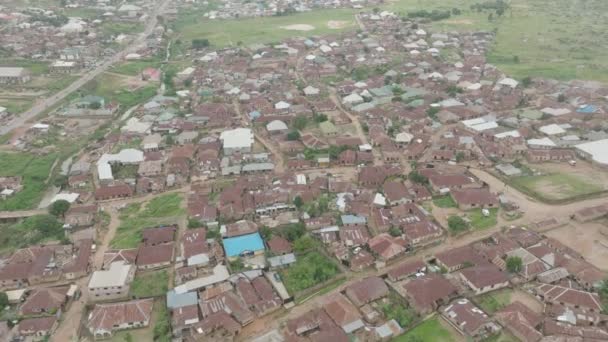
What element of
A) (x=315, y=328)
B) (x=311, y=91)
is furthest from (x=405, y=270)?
(x=311, y=91)

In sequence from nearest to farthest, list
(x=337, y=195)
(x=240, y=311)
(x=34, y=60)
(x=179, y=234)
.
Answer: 1. (x=240, y=311)
2. (x=179, y=234)
3. (x=337, y=195)
4. (x=34, y=60)

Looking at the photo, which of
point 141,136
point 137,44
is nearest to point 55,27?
point 137,44

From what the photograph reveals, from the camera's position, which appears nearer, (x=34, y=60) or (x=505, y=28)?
(x=34, y=60)

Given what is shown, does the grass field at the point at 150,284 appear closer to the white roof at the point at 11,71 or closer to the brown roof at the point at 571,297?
the brown roof at the point at 571,297

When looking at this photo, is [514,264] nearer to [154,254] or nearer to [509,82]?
[154,254]

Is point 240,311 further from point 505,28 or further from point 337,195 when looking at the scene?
point 505,28

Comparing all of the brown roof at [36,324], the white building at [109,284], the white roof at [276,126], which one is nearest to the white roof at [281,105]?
the white roof at [276,126]
